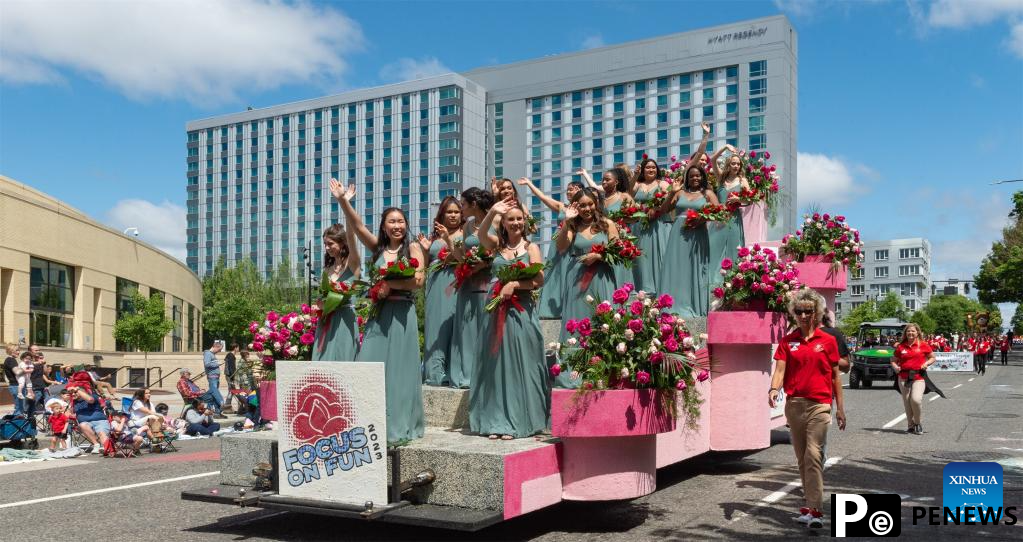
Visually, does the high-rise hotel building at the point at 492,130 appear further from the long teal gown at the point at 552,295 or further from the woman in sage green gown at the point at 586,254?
the woman in sage green gown at the point at 586,254

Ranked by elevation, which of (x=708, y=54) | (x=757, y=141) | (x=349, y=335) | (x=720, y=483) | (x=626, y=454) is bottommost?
(x=720, y=483)

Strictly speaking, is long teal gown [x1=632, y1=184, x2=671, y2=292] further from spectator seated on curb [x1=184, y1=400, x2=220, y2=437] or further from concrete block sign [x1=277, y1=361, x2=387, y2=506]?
spectator seated on curb [x1=184, y1=400, x2=220, y2=437]

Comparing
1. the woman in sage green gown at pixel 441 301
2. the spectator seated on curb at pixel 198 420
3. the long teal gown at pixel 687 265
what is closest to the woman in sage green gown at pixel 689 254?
the long teal gown at pixel 687 265

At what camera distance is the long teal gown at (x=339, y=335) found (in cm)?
742

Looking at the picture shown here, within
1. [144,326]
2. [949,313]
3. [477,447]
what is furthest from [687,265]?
[949,313]

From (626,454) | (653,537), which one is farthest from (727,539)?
(626,454)

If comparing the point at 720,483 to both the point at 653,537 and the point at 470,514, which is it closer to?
the point at 653,537

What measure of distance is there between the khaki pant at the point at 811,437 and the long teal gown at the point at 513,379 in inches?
77.9

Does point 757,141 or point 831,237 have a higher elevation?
point 757,141

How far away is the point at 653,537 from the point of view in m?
6.75

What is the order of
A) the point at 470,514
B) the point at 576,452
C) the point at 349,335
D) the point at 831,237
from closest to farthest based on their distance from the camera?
the point at 470,514 < the point at 576,452 < the point at 349,335 < the point at 831,237

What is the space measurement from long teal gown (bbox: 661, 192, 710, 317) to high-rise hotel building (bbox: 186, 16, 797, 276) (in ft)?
250

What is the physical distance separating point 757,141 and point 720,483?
80581 mm

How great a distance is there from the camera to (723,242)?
37.0 ft
